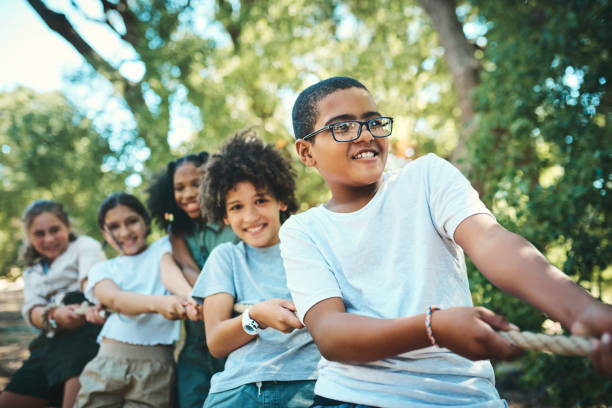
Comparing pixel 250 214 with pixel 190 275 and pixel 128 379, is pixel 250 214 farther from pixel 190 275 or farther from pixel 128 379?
pixel 128 379

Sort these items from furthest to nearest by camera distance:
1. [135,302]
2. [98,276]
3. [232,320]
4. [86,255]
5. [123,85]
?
[123,85], [86,255], [98,276], [135,302], [232,320]

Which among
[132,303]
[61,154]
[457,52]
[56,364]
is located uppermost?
[457,52]

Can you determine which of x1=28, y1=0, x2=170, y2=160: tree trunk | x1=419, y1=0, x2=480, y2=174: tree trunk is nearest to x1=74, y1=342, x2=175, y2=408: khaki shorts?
x1=28, y1=0, x2=170, y2=160: tree trunk

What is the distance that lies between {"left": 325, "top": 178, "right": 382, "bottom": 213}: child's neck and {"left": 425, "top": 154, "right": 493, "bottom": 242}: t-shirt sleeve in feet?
0.80

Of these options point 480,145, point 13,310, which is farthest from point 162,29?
point 13,310

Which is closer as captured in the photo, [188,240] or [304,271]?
[304,271]

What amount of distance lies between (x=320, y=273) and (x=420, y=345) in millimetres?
447

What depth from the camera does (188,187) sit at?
313 cm

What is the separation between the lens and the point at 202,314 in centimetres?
228

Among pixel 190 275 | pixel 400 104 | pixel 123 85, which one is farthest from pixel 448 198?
pixel 400 104

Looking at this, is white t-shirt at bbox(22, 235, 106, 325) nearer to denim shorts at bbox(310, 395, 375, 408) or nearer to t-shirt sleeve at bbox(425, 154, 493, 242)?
denim shorts at bbox(310, 395, 375, 408)

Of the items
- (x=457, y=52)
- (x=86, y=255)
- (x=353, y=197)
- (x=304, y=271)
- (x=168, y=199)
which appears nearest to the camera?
(x=304, y=271)

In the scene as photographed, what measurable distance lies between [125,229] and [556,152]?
10.7 feet

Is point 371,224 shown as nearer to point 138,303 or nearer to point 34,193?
point 138,303
